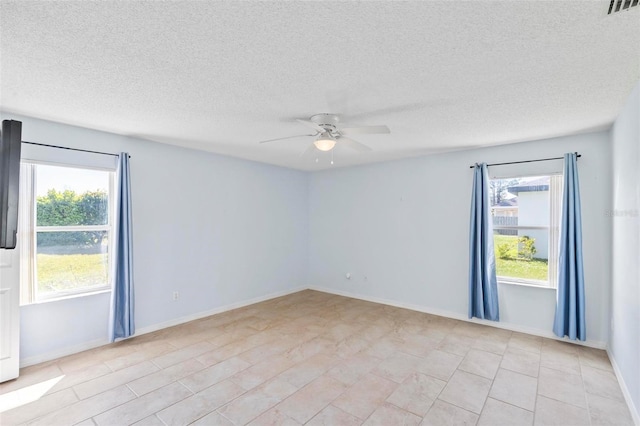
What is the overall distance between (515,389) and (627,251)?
157 cm

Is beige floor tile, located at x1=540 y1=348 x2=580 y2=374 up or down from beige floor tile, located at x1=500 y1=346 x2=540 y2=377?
up

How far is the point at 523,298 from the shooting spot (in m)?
4.06

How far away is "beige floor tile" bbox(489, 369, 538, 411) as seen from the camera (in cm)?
257

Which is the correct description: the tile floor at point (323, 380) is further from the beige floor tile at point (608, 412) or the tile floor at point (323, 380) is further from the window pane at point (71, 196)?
the window pane at point (71, 196)

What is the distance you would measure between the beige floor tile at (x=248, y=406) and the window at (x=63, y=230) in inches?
91.7

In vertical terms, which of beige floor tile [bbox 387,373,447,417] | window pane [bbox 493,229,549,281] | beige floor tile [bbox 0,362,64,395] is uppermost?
window pane [bbox 493,229,549,281]

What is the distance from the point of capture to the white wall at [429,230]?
11.8 ft

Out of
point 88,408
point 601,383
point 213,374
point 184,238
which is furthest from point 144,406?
point 601,383

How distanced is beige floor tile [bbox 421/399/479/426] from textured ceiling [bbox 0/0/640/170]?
2.52m

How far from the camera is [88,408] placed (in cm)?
245

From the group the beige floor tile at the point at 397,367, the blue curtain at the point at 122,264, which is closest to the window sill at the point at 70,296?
the blue curtain at the point at 122,264

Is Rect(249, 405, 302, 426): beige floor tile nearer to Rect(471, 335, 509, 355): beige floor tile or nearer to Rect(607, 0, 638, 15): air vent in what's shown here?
Rect(471, 335, 509, 355): beige floor tile

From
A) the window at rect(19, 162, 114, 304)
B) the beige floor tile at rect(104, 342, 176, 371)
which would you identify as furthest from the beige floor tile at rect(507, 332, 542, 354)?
the window at rect(19, 162, 114, 304)

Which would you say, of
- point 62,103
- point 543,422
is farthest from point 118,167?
point 543,422
